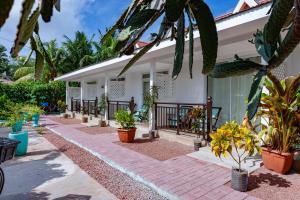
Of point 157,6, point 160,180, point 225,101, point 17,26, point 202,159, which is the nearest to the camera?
point 17,26

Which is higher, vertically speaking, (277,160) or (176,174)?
(277,160)

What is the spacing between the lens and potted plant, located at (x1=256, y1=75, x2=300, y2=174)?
4441 millimetres

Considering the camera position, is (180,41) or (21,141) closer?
(180,41)

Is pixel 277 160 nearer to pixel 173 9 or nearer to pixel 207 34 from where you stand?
pixel 207 34

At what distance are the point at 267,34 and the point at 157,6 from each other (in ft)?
1.73

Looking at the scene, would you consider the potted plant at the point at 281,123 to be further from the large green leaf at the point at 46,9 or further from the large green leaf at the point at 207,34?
the large green leaf at the point at 46,9

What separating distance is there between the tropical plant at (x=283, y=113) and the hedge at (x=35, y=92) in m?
18.2

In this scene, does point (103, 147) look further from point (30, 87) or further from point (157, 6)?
point (30, 87)

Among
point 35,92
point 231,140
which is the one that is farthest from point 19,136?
point 35,92

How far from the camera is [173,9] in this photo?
746 millimetres

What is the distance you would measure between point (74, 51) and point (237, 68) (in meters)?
24.7

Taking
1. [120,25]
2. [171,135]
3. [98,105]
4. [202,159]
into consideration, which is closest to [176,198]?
[202,159]

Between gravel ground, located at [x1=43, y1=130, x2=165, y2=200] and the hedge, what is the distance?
1473 cm

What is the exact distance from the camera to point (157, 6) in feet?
3.77
